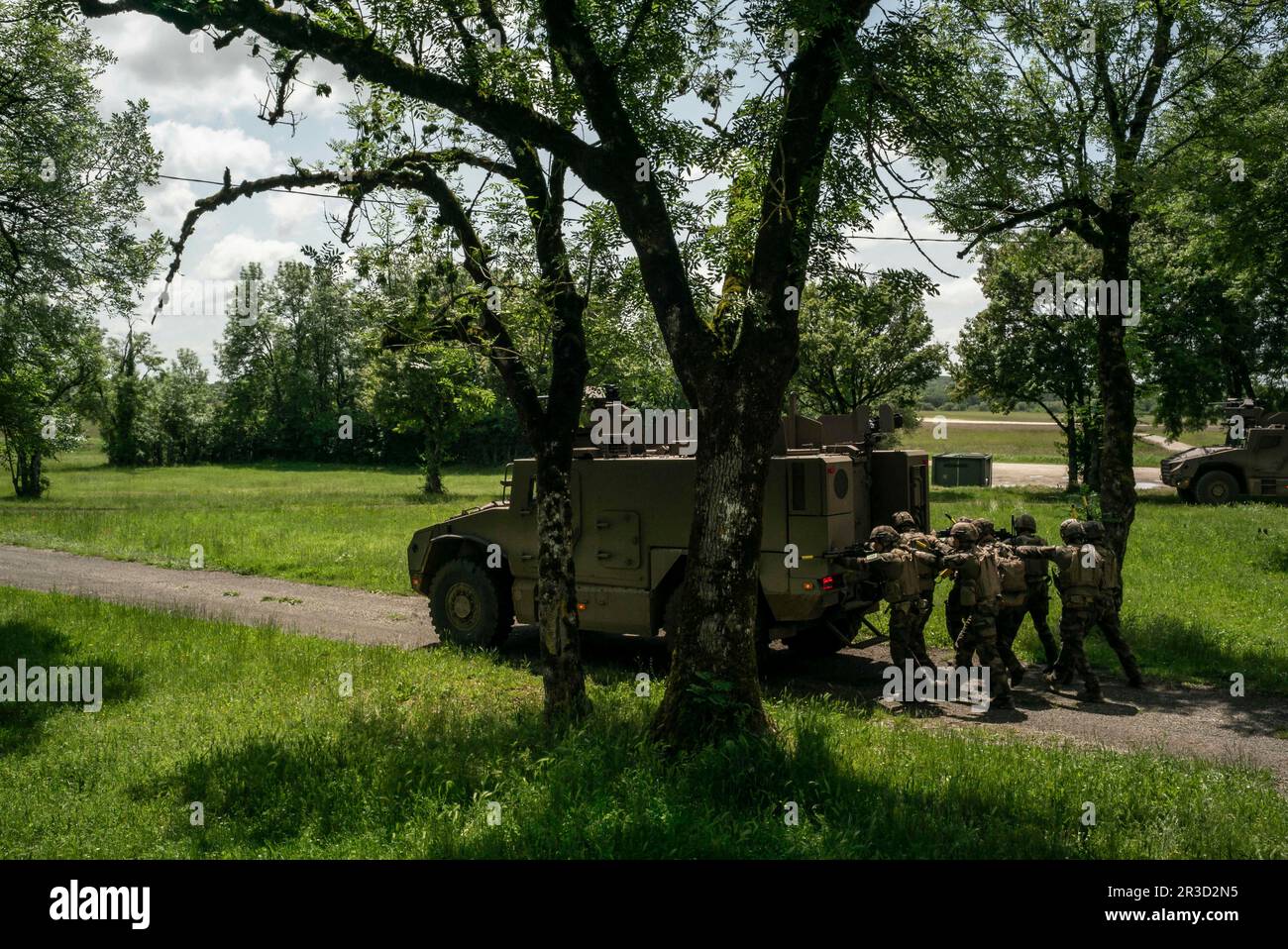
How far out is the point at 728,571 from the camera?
7184mm

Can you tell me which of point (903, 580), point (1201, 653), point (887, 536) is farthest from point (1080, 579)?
point (1201, 653)

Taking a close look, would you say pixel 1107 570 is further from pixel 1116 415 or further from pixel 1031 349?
Answer: pixel 1031 349

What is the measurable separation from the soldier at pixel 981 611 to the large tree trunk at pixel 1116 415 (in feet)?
10.9

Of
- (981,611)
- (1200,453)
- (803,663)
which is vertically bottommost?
(803,663)

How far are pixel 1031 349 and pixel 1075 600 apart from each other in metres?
24.4

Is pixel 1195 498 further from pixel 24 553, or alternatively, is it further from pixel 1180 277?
pixel 24 553

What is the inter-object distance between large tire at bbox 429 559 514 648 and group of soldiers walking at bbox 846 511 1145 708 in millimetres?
4323

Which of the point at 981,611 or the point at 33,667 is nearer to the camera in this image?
the point at 981,611

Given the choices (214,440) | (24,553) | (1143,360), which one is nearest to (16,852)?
(24,553)

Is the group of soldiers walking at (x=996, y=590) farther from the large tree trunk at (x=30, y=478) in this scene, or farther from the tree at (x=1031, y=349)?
the large tree trunk at (x=30, y=478)

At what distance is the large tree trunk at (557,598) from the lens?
818cm

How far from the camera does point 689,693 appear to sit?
7.21 m

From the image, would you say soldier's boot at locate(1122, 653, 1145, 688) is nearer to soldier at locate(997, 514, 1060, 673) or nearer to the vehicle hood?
soldier at locate(997, 514, 1060, 673)

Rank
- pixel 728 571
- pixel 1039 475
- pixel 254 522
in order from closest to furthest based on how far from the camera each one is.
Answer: pixel 728 571 < pixel 254 522 < pixel 1039 475
